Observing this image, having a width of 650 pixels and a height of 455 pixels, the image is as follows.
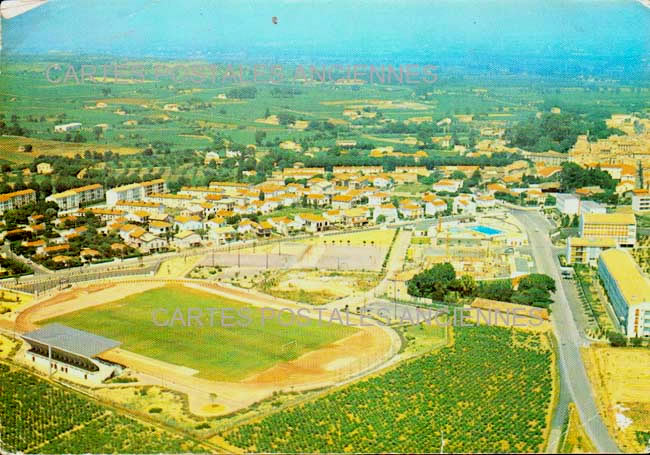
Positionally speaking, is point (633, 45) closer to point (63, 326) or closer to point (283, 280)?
point (283, 280)

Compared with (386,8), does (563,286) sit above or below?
below

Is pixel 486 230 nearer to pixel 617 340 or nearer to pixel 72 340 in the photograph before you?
pixel 617 340

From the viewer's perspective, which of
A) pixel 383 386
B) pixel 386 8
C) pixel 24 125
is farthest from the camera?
pixel 386 8

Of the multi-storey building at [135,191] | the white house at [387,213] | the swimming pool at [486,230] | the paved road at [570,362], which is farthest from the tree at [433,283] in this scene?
the multi-storey building at [135,191]

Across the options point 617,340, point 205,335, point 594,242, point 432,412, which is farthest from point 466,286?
point 432,412

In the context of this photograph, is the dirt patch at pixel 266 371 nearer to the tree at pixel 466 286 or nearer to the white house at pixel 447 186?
the tree at pixel 466 286

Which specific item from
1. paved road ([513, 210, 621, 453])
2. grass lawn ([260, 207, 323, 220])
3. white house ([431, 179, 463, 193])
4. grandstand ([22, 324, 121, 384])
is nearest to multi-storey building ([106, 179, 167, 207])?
grass lawn ([260, 207, 323, 220])

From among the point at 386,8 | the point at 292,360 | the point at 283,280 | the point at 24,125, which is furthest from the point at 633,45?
the point at 292,360
